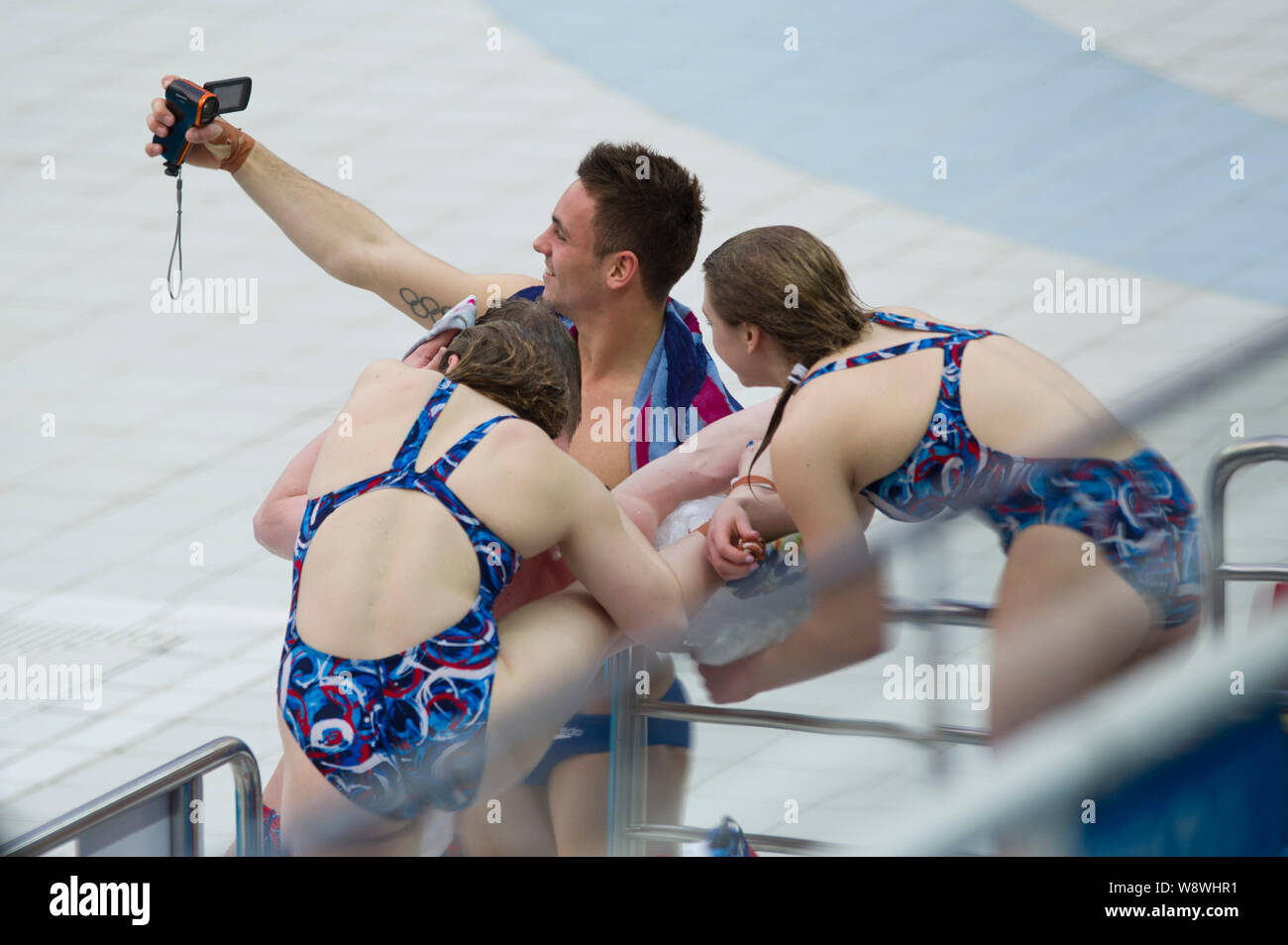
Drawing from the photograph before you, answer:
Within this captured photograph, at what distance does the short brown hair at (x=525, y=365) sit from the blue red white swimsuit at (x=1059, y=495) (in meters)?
0.36

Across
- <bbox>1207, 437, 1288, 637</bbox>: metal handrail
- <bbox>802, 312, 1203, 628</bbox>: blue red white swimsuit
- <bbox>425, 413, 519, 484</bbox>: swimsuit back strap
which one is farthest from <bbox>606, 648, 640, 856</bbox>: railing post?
<bbox>1207, 437, 1288, 637</bbox>: metal handrail

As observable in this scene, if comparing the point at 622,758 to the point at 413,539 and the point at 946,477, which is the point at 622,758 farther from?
the point at 946,477

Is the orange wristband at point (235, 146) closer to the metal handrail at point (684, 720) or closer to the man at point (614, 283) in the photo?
the man at point (614, 283)

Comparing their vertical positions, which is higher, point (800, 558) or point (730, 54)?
point (730, 54)

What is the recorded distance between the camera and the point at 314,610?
1887 mm

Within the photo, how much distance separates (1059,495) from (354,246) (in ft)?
6.61

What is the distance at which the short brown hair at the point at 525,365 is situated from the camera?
2.01 metres

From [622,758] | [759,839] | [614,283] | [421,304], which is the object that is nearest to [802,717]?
[759,839]

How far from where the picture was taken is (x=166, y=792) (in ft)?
6.05

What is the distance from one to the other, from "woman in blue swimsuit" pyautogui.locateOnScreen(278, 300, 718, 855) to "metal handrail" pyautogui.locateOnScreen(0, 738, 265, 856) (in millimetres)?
61

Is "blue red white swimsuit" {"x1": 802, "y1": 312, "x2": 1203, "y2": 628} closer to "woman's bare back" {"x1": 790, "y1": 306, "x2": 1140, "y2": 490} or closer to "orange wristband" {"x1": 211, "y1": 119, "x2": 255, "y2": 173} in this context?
"woman's bare back" {"x1": 790, "y1": 306, "x2": 1140, "y2": 490}
